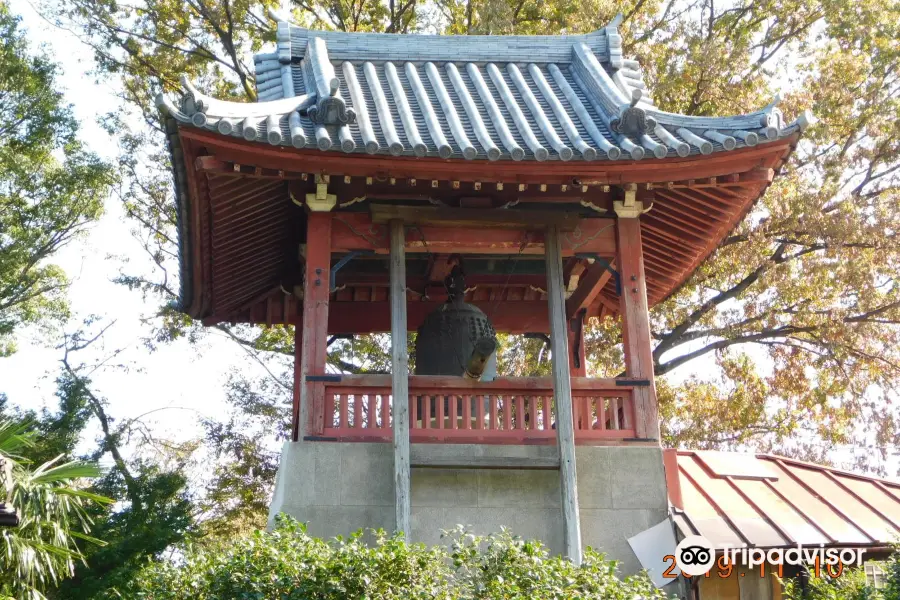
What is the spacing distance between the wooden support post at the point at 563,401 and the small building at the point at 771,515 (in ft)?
2.70

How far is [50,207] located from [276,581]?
13.8 metres

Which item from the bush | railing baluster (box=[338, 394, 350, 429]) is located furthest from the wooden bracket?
the bush

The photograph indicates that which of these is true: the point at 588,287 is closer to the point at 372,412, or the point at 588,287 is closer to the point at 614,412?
the point at 614,412

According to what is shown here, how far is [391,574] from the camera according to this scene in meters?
6.07

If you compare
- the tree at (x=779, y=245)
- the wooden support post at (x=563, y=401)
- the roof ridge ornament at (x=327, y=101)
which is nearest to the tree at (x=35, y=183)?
the tree at (x=779, y=245)

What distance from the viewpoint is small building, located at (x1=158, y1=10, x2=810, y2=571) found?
812 centimetres

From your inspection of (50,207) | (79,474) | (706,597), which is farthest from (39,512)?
(50,207)

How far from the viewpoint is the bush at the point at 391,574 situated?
6.01 meters

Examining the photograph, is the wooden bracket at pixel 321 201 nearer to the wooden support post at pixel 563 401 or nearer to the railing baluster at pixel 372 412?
the railing baluster at pixel 372 412

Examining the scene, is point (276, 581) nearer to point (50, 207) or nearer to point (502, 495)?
point (502, 495)

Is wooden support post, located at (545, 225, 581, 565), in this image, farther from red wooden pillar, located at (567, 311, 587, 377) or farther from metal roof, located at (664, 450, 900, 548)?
red wooden pillar, located at (567, 311, 587, 377)

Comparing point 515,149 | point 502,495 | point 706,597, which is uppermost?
point 515,149

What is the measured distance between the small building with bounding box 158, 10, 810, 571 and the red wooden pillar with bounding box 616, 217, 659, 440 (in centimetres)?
2

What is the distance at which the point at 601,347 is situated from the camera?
653 inches
